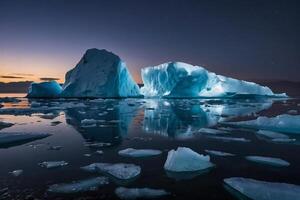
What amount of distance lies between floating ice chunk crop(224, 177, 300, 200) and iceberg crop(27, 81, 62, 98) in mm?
32654

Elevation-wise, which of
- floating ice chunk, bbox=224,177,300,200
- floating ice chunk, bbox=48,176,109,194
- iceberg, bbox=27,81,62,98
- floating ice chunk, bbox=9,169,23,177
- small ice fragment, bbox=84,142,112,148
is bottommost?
floating ice chunk, bbox=9,169,23,177

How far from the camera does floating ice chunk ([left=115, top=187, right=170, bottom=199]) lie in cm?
321

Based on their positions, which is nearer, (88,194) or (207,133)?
(88,194)

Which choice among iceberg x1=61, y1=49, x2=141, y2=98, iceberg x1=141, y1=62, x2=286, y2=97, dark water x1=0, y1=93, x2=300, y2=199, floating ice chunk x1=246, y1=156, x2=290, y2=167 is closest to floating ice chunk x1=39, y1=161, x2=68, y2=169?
dark water x1=0, y1=93, x2=300, y2=199

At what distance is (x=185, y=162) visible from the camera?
4406 mm

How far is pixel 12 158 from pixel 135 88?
29167mm

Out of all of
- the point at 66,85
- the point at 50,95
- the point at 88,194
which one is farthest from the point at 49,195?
the point at 50,95

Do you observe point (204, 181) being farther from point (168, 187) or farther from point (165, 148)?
point (165, 148)

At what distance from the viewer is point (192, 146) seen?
629cm

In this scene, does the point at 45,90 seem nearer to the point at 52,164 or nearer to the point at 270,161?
the point at 52,164

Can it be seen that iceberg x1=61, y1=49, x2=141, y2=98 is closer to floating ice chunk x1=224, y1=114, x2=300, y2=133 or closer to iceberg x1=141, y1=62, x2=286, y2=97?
iceberg x1=141, y1=62, x2=286, y2=97

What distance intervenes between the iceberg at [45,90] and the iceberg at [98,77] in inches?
101

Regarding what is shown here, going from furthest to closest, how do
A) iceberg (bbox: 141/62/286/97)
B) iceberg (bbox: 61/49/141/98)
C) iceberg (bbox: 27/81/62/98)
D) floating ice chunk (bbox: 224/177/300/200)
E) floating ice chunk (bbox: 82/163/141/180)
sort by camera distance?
iceberg (bbox: 141/62/286/97) < iceberg (bbox: 27/81/62/98) < iceberg (bbox: 61/49/141/98) < floating ice chunk (bbox: 82/163/141/180) < floating ice chunk (bbox: 224/177/300/200)

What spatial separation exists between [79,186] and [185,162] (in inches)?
67.2
